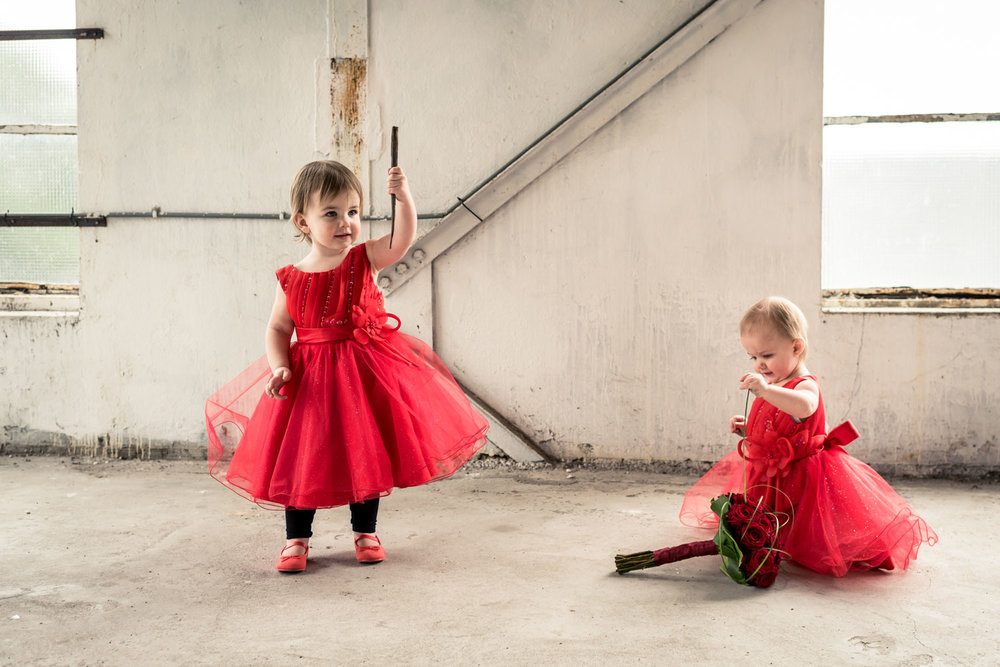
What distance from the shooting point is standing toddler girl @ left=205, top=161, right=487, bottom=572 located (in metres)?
2.31

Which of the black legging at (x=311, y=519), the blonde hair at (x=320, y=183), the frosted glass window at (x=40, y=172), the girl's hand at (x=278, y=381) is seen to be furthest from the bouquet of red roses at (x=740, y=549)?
the frosted glass window at (x=40, y=172)

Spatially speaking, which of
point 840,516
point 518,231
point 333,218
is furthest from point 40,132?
point 840,516

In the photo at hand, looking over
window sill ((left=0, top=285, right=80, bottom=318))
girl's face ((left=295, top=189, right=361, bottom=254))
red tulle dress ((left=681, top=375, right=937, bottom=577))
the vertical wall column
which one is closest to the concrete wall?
the vertical wall column

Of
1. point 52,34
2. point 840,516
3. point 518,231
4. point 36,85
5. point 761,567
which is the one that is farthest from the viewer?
point 36,85

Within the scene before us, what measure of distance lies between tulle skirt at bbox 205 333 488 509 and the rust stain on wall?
1.24 m

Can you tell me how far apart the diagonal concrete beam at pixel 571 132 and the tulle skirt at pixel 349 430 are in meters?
0.96

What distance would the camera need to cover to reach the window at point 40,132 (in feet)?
12.0

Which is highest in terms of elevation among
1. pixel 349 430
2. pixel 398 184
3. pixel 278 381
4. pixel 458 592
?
pixel 398 184

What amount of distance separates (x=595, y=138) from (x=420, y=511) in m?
1.64

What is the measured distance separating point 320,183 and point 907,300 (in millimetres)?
2448

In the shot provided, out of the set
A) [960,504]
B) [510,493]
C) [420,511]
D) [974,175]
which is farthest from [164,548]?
[974,175]

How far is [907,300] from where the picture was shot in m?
3.41

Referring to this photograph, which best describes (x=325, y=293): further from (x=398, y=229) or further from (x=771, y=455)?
(x=771, y=455)

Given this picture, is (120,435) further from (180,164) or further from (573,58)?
(573,58)
